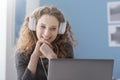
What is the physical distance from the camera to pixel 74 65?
3.14 ft

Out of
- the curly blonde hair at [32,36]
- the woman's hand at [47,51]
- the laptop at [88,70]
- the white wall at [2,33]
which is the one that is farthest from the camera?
the white wall at [2,33]

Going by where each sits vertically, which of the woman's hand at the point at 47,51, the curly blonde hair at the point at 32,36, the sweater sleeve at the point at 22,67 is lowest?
the sweater sleeve at the point at 22,67

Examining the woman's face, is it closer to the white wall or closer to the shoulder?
the shoulder

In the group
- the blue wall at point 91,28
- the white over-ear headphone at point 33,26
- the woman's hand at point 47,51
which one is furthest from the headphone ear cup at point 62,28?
the blue wall at point 91,28

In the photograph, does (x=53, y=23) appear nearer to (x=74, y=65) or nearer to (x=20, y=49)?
(x=20, y=49)

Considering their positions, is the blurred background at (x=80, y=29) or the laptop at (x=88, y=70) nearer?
the laptop at (x=88, y=70)

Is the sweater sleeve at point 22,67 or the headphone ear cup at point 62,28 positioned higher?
the headphone ear cup at point 62,28

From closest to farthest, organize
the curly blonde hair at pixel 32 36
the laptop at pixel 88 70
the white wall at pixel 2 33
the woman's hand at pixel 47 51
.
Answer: the laptop at pixel 88 70 → the woman's hand at pixel 47 51 → the curly blonde hair at pixel 32 36 → the white wall at pixel 2 33

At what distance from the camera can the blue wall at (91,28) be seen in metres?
1.83

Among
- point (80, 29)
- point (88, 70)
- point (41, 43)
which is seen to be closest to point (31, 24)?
point (41, 43)

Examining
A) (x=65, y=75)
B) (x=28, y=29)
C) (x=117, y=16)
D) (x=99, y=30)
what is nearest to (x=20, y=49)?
(x=28, y=29)

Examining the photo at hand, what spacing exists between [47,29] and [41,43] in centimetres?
9

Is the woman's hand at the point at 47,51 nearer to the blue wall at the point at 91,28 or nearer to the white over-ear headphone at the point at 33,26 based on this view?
the white over-ear headphone at the point at 33,26

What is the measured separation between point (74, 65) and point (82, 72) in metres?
0.04
